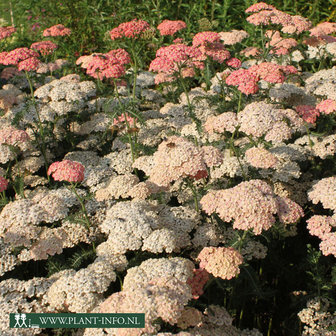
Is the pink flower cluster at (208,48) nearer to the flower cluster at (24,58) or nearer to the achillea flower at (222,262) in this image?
the flower cluster at (24,58)

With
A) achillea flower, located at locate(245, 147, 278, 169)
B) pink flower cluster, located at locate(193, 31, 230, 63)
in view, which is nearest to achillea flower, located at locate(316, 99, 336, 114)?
achillea flower, located at locate(245, 147, 278, 169)

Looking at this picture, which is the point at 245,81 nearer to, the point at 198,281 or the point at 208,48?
the point at 208,48

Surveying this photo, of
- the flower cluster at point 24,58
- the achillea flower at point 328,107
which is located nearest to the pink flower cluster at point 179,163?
the achillea flower at point 328,107

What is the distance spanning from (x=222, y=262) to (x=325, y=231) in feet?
3.43

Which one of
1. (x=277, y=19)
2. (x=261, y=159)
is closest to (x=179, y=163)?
(x=261, y=159)

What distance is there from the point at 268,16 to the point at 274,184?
2579mm

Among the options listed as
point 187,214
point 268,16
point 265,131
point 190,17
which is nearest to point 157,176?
point 187,214

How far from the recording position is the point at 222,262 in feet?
9.73

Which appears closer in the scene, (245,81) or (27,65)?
(245,81)

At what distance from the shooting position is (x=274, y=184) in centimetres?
435

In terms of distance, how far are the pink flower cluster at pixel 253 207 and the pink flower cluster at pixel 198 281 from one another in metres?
0.42

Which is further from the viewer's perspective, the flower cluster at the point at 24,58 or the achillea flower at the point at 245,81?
the flower cluster at the point at 24,58

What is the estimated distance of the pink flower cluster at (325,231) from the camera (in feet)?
10.8

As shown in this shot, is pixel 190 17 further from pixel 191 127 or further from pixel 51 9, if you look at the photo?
pixel 191 127
